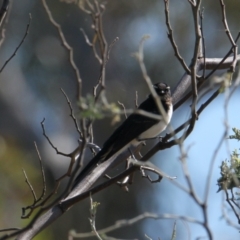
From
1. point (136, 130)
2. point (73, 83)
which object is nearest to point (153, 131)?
point (136, 130)

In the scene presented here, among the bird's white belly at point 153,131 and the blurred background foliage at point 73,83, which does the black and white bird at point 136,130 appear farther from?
the blurred background foliage at point 73,83

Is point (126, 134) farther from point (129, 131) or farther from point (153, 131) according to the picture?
point (153, 131)

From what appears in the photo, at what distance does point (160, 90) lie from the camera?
5.48 meters

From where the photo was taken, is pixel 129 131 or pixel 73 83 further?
pixel 73 83

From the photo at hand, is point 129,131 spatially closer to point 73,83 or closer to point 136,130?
point 136,130

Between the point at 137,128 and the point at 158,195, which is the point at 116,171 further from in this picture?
the point at 137,128

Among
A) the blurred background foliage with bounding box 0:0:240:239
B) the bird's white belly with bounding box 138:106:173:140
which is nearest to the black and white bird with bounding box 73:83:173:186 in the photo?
the bird's white belly with bounding box 138:106:173:140

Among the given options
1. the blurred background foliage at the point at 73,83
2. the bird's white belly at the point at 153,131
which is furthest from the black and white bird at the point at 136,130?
the blurred background foliage at the point at 73,83

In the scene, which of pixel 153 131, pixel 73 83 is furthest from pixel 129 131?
pixel 73 83

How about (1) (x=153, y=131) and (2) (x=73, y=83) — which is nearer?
(1) (x=153, y=131)

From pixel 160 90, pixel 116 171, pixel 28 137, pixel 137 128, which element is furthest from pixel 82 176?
pixel 28 137

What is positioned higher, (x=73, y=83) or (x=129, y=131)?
(x=73, y=83)

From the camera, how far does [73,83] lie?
1284 centimetres

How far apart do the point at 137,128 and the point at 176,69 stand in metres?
8.26
